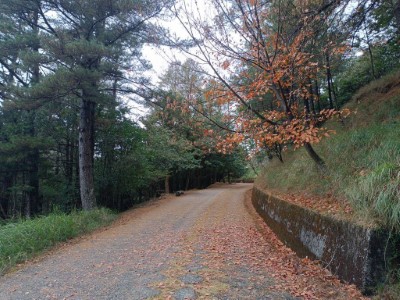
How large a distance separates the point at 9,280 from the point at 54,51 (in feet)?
22.5

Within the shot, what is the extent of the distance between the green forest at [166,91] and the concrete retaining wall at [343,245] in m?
0.36

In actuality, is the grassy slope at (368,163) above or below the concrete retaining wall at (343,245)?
above

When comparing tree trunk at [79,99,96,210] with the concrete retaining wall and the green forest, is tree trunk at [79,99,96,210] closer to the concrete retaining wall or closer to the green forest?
the green forest

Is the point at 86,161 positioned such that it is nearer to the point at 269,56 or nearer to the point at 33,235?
the point at 33,235

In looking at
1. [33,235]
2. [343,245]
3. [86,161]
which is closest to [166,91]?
[86,161]

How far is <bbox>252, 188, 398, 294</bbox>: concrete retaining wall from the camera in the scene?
3223 mm

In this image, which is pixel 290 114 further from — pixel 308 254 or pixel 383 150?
pixel 308 254

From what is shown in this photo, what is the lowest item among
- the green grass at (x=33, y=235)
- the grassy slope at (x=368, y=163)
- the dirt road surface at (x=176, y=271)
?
the dirt road surface at (x=176, y=271)

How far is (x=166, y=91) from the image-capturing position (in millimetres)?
11312

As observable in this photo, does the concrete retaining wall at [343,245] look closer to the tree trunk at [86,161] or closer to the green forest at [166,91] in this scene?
the green forest at [166,91]

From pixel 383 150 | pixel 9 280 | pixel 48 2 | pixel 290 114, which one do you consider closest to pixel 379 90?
pixel 290 114

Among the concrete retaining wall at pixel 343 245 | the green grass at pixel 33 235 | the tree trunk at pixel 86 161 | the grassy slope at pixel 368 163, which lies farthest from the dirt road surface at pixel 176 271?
the tree trunk at pixel 86 161

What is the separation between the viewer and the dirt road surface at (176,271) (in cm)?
374

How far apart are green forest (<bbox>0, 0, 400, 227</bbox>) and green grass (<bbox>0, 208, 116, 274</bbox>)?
7.60 feet
